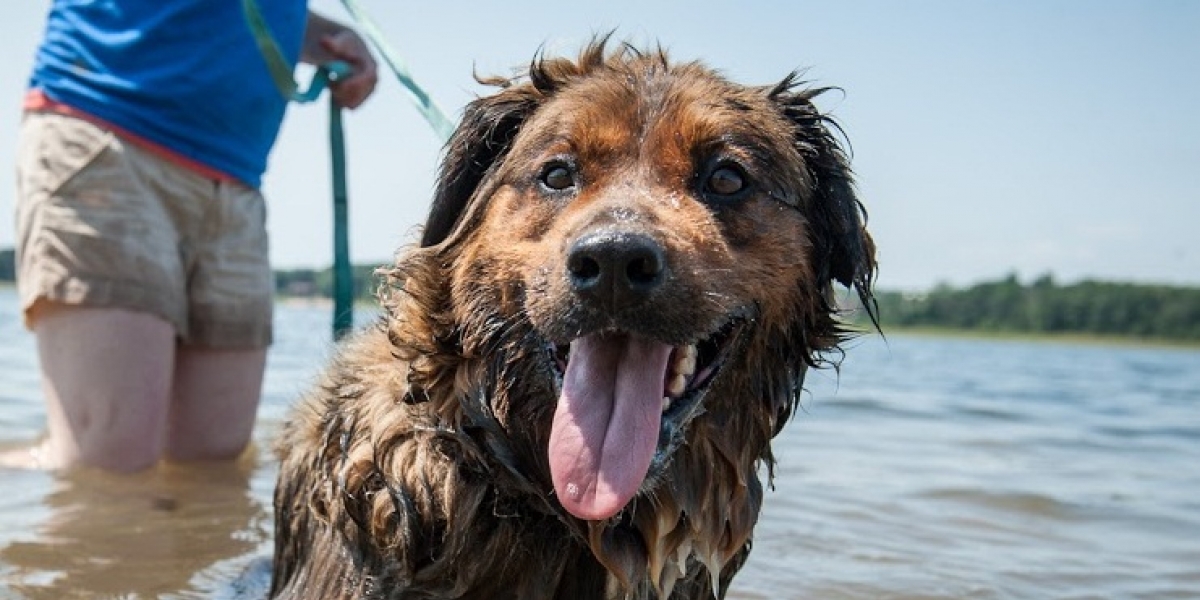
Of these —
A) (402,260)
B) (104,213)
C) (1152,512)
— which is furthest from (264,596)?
(1152,512)

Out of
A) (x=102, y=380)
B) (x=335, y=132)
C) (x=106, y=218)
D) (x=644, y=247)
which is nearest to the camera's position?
(x=644, y=247)

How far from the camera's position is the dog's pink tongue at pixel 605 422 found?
3068mm

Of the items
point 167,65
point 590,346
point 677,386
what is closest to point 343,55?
point 167,65

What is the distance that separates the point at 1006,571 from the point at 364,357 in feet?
12.1

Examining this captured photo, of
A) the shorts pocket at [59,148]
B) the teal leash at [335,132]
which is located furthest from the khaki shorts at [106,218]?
the teal leash at [335,132]

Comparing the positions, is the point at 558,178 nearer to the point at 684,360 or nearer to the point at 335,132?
the point at 684,360

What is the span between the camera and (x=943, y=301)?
8219cm

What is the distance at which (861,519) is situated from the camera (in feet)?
23.1

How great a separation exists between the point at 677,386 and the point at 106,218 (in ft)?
9.80

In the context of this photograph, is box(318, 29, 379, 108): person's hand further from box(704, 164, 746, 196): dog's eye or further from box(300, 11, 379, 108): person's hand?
box(704, 164, 746, 196): dog's eye

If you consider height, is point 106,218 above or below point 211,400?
above

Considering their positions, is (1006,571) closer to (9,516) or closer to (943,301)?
(9,516)

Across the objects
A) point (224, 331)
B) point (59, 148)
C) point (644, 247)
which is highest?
point (59, 148)

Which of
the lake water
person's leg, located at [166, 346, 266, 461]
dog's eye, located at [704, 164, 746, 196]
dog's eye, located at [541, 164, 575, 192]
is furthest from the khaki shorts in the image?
dog's eye, located at [704, 164, 746, 196]
